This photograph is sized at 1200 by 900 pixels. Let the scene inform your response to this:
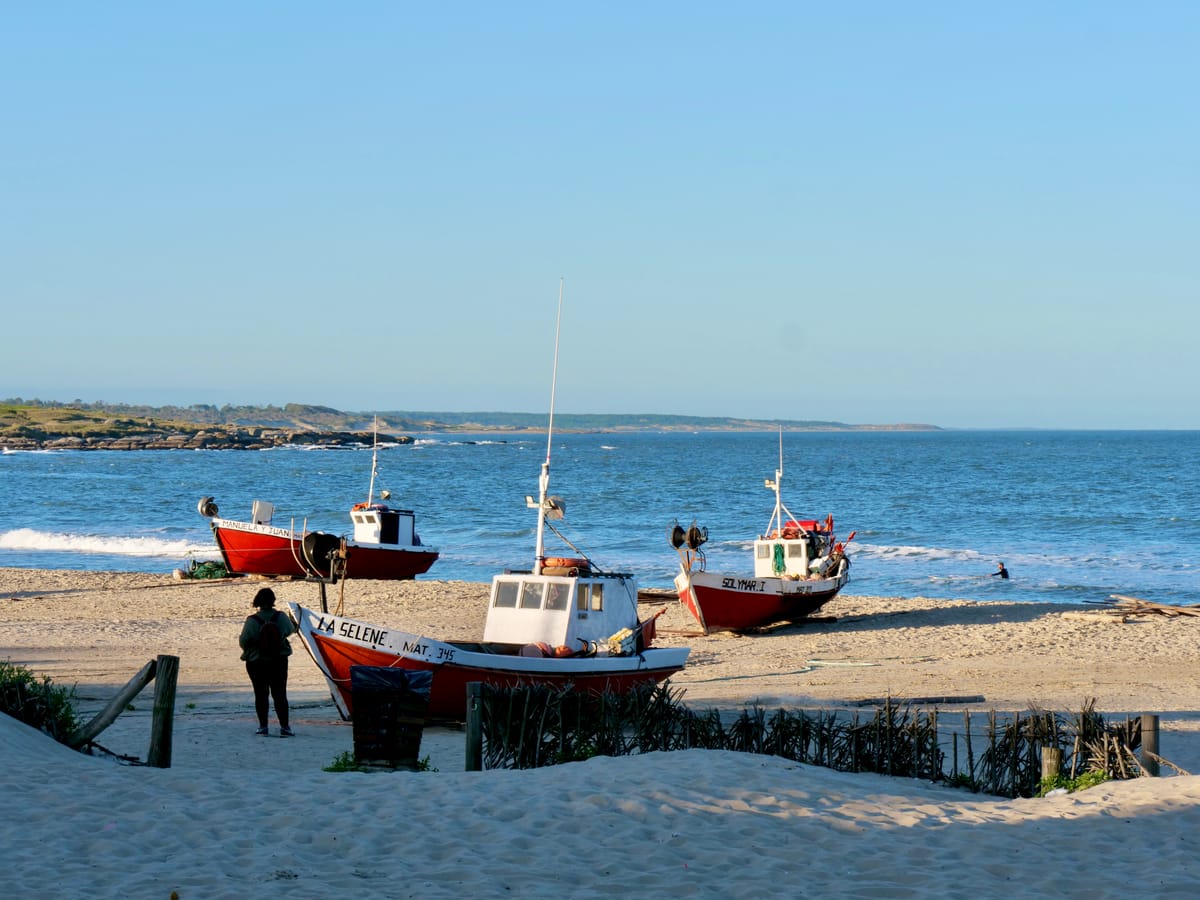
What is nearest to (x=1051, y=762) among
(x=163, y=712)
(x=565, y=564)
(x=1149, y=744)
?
(x=1149, y=744)

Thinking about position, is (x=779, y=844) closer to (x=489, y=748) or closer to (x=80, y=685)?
(x=489, y=748)

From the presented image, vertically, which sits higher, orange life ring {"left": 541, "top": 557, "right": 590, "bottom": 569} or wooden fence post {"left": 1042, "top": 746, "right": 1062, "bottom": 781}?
orange life ring {"left": 541, "top": 557, "right": 590, "bottom": 569}

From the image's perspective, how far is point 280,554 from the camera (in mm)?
36500

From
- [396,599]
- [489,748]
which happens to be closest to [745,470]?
[396,599]

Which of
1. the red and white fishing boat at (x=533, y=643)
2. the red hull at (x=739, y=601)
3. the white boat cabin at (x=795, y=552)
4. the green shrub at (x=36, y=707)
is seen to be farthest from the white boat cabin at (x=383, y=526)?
the green shrub at (x=36, y=707)

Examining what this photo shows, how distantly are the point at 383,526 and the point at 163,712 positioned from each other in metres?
26.4

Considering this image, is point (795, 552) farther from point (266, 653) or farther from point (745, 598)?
point (266, 653)

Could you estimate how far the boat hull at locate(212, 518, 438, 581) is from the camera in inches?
1431

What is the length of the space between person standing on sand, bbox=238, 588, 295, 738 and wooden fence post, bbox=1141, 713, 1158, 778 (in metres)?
8.72

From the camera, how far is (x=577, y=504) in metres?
75.2

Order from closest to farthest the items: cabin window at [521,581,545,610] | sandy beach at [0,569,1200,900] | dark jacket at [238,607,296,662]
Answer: sandy beach at [0,569,1200,900], dark jacket at [238,607,296,662], cabin window at [521,581,545,610]

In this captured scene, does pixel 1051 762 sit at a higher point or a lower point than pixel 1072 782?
higher

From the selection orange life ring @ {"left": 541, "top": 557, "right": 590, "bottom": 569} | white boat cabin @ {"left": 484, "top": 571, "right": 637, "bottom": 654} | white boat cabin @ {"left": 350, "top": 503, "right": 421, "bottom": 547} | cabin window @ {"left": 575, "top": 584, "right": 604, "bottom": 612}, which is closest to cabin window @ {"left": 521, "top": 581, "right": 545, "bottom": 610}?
white boat cabin @ {"left": 484, "top": 571, "right": 637, "bottom": 654}

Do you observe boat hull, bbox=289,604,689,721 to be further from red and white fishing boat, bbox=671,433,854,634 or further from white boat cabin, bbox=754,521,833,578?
white boat cabin, bbox=754,521,833,578
